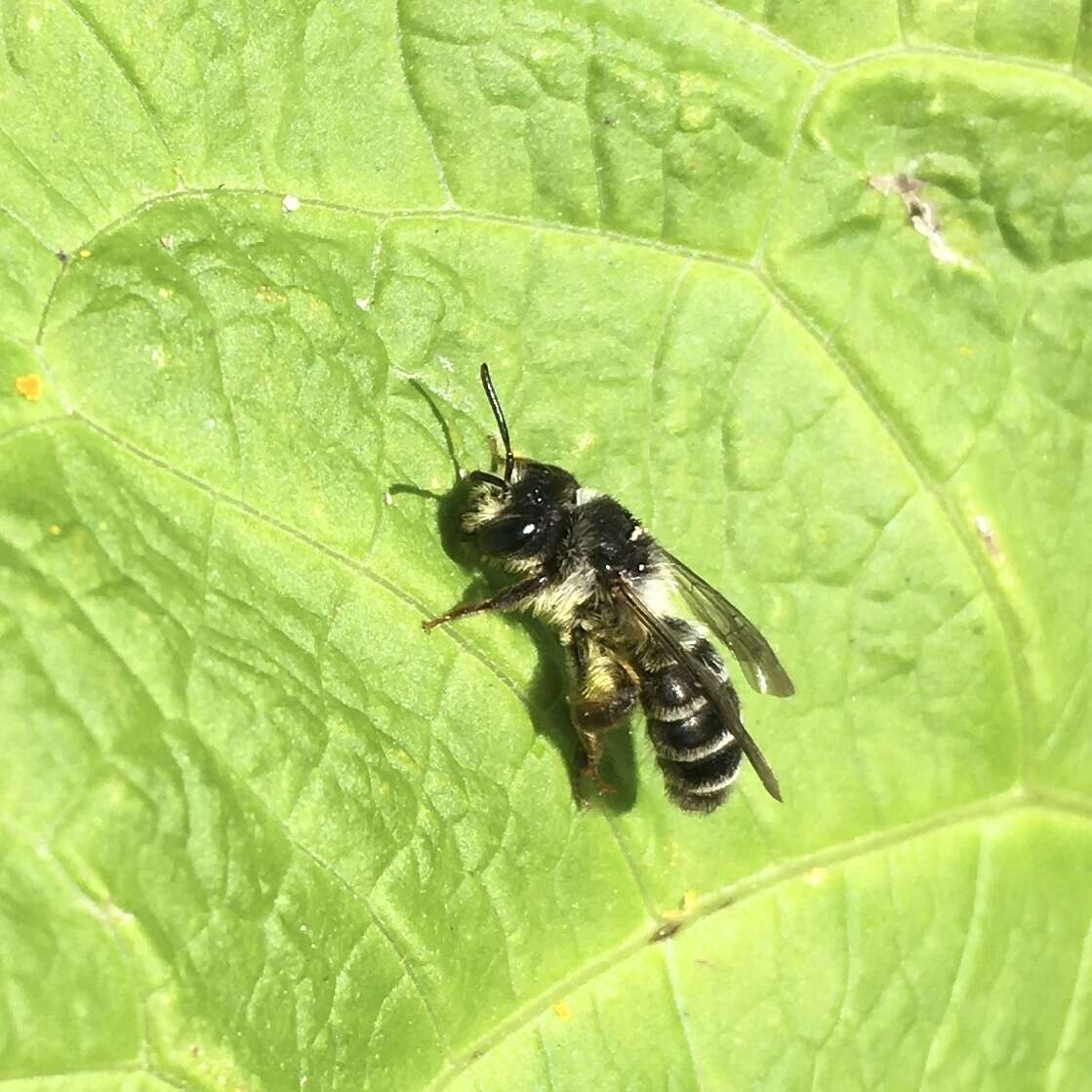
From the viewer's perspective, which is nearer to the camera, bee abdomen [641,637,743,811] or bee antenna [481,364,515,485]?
bee antenna [481,364,515,485]

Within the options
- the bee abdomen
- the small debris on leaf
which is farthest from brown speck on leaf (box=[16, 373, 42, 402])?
the small debris on leaf

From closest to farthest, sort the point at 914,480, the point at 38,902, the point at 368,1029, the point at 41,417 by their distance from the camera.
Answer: the point at 38,902, the point at 41,417, the point at 368,1029, the point at 914,480

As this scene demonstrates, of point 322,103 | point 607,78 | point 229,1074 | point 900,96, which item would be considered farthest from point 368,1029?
point 900,96

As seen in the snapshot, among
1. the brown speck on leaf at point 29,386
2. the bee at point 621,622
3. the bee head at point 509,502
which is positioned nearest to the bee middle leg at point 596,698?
the bee at point 621,622

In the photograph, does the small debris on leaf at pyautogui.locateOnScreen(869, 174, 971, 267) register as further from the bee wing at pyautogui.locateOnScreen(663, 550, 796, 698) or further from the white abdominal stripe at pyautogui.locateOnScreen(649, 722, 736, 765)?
the white abdominal stripe at pyautogui.locateOnScreen(649, 722, 736, 765)

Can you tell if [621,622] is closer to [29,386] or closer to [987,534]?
[987,534]

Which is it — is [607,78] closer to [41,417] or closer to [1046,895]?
[41,417]
